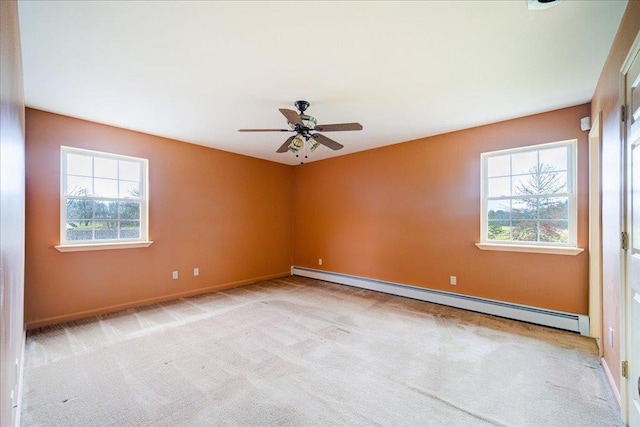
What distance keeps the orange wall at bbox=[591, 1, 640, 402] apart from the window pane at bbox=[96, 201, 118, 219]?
17.0 feet

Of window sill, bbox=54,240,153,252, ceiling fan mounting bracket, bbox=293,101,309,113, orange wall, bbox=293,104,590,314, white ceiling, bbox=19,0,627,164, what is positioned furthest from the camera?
window sill, bbox=54,240,153,252

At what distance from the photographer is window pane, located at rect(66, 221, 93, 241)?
3441mm

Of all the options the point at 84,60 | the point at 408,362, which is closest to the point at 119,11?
the point at 84,60

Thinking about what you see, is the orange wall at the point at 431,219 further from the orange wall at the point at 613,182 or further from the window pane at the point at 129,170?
the window pane at the point at 129,170

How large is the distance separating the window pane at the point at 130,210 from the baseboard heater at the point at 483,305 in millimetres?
3506

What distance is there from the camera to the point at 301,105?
2953 millimetres

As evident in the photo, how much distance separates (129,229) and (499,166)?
5205 millimetres

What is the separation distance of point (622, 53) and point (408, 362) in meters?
2.69

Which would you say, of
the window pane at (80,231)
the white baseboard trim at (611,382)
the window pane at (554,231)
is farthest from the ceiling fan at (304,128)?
the white baseboard trim at (611,382)

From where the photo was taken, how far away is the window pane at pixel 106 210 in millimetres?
3682

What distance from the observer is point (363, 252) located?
5031mm

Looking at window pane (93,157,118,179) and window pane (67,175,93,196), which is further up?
window pane (93,157,118,179)

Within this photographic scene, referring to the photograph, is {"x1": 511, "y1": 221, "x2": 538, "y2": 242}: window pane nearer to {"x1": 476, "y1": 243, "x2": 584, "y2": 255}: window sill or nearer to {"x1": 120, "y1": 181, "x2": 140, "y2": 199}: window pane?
{"x1": 476, "y1": 243, "x2": 584, "y2": 255}: window sill

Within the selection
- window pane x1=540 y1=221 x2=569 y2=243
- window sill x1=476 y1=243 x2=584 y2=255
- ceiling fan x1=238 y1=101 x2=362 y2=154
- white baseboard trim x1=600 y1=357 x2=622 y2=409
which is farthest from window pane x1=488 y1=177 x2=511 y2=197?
ceiling fan x1=238 y1=101 x2=362 y2=154
